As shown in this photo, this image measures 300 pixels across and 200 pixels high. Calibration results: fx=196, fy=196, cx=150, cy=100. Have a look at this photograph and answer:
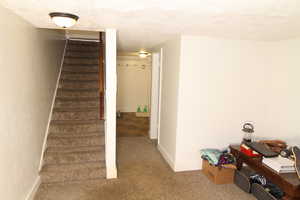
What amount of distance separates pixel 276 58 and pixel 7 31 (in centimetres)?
342

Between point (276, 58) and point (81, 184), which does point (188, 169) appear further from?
point (276, 58)

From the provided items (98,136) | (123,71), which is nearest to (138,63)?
(123,71)

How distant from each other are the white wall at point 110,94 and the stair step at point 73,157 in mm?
237

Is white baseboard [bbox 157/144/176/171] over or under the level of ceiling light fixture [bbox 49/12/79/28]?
under

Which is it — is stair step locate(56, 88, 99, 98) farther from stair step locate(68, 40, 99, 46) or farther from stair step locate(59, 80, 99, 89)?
stair step locate(68, 40, 99, 46)

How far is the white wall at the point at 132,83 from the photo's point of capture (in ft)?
23.9

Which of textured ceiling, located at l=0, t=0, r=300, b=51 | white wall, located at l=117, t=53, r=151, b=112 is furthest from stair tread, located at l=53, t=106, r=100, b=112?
white wall, located at l=117, t=53, r=151, b=112

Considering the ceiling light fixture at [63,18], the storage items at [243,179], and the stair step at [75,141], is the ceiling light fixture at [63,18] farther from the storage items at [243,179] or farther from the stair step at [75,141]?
the storage items at [243,179]

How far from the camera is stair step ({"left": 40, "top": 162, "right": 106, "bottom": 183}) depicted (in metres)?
2.66

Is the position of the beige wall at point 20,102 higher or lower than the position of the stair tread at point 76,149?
higher

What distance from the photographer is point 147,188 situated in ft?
8.45

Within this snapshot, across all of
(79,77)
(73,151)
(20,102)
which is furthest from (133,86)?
(20,102)

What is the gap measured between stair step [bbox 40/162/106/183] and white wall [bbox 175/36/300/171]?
1.19m

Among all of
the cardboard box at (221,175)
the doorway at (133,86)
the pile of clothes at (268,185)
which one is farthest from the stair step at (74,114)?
the doorway at (133,86)
